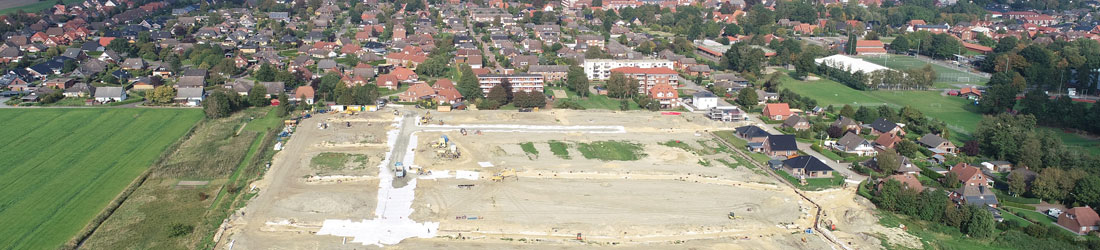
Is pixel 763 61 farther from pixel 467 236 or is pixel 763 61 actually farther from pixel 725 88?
pixel 467 236

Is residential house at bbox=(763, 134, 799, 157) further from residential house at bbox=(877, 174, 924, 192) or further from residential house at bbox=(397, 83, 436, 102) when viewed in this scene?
residential house at bbox=(397, 83, 436, 102)

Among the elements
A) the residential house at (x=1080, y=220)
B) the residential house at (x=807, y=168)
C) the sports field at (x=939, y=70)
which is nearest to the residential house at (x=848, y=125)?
the residential house at (x=807, y=168)

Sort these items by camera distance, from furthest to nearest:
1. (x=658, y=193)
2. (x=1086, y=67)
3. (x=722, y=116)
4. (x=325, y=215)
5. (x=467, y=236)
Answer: (x=1086, y=67) → (x=722, y=116) → (x=658, y=193) → (x=325, y=215) → (x=467, y=236)

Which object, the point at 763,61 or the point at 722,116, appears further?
the point at 763,61

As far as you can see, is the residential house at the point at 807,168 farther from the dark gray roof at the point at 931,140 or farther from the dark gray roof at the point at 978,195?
the dark gray roof at the point at 931,140

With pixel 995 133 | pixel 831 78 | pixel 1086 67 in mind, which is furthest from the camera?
pixel 831 78

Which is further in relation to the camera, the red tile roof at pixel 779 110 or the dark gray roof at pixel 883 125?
the red tile roof at pixel 779 110

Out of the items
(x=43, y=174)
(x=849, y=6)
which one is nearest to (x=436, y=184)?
(x=43, y=174)
